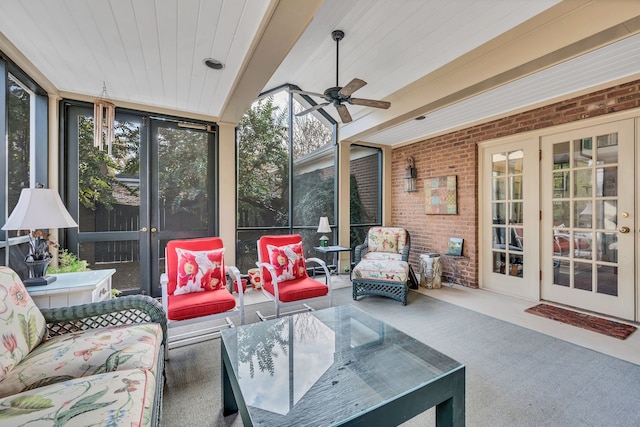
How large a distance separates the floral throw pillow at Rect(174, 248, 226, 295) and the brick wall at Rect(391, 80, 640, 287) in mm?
3578

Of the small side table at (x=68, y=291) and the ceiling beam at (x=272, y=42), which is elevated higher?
the ceiling beam at (x=272, y=42)

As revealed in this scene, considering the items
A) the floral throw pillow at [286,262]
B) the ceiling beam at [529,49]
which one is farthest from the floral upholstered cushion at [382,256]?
the ceiling beam at [529,49]

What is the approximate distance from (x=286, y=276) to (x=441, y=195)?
3.04m

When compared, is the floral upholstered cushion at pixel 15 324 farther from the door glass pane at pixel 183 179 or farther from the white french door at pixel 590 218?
the white french door at pixel 590 218

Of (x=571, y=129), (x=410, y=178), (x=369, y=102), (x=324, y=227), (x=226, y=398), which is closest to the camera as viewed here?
(x=226, y=398)

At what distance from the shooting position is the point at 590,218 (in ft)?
10.4

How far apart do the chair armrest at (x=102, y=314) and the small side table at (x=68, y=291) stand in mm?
235

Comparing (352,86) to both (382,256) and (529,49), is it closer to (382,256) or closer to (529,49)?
(529,49)

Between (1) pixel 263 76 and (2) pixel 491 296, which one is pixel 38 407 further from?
(2) pixel 491 296

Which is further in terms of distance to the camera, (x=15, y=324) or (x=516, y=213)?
(x=516, y=213)

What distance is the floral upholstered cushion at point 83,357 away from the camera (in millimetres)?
1229

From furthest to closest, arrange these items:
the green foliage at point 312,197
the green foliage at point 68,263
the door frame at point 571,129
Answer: the green foliage at point 312,197
the door frame at point 571,129
the green foliage at point 68,263

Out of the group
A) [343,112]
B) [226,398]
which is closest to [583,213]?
[343,112]

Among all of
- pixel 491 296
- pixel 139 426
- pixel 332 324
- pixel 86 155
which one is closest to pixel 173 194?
pixel 86 155
